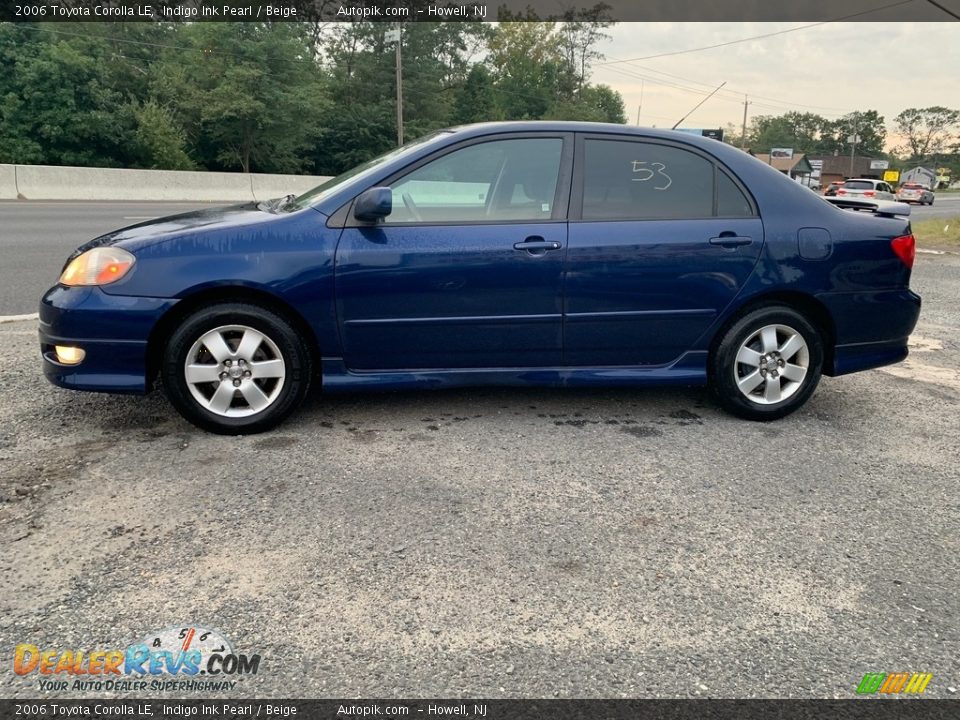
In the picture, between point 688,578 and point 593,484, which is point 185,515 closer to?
point 593,484

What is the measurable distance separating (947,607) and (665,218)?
2.33 m

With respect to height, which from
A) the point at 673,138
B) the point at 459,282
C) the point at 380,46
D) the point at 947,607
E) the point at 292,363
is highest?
the point at 380,46

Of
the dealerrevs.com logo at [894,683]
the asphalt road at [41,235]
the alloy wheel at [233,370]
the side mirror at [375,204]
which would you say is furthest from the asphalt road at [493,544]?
the asphalt road at [41,235]

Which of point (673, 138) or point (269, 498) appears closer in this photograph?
point (269, 498)

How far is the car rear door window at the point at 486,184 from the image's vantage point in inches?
A: 153

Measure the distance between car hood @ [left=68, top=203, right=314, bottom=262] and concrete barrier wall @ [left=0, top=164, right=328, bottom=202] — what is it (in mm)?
17051

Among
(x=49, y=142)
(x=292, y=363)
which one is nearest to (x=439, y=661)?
(x=292, y=363)

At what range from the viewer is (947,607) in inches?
97.0

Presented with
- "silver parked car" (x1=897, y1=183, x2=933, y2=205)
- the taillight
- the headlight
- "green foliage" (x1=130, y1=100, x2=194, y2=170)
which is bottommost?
the headlight

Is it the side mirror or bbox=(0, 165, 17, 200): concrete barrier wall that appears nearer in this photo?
the side mirror

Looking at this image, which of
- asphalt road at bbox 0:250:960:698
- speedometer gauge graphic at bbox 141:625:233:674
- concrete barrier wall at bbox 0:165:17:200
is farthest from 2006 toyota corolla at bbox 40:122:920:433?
concrete barrier wall at bbox 0:165:17:200

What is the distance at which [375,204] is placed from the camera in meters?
3.60

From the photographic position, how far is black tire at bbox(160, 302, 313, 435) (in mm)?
3600

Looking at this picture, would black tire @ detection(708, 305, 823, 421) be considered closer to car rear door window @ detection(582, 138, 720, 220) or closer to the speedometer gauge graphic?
car rear door window @ detection(582, 138, 720, 220)
